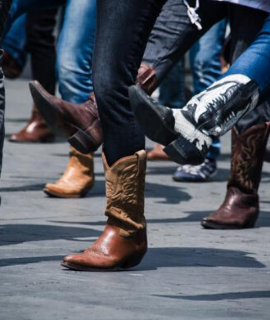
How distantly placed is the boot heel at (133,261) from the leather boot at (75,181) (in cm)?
201

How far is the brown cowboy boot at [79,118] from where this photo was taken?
539cm

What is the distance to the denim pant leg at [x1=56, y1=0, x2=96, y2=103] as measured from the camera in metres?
6.30

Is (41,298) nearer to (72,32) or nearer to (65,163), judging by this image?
(72,32)

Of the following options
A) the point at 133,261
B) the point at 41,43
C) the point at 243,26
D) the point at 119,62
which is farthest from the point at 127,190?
the point at 41,43

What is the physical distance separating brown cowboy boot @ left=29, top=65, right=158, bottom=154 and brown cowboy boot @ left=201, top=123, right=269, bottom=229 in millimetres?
515

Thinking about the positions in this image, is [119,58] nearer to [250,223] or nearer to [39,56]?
[250,223]

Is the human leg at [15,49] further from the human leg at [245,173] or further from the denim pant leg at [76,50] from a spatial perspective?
the human leg at [245,173]

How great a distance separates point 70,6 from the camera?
20.8 feet

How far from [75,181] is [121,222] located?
6.83 feet

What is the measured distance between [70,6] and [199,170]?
1495 mm

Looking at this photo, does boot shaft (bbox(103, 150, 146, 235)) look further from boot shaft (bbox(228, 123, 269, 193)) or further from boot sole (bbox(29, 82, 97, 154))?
boot shaft (bbox(228, 123, 269, 193))

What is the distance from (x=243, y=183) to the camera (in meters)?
5.62

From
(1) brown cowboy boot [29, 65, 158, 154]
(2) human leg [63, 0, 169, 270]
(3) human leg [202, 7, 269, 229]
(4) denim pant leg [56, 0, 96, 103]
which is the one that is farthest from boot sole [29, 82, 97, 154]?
(2) human leg [63, 0, 169, 270]

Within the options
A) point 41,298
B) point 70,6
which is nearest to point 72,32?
point 70,6
